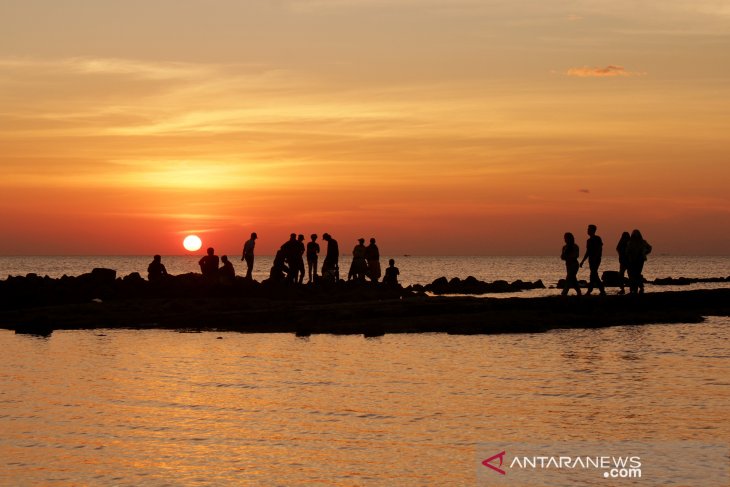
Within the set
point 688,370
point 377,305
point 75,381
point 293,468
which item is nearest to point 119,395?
point 75,381

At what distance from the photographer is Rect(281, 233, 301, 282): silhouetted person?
4272cm

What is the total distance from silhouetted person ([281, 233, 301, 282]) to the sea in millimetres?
12572

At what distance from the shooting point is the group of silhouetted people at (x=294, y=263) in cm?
4297

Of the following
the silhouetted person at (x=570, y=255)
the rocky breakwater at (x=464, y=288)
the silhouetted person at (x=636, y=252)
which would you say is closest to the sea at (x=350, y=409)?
the silhouetted person at (x=570, y=255)

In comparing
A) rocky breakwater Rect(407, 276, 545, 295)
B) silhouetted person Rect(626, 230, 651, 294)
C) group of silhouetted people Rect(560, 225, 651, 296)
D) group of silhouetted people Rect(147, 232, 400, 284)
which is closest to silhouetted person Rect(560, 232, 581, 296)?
group of silhouetted people Rect(560, 225, 651, 296)

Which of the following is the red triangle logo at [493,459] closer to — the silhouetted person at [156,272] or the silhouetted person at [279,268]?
the silhouetted person at [279,268]

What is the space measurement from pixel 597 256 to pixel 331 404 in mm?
19081

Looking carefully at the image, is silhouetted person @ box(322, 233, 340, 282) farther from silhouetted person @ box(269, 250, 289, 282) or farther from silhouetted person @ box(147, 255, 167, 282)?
silhouetted person @ box(147, 255, 167, 282)

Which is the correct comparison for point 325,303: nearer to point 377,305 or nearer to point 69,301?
point 377,305

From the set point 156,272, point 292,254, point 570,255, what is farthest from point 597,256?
point 156,272

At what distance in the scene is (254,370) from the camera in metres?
24.3

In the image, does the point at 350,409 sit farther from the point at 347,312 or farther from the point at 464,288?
the point at 464,288

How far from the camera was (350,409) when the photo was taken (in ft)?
61.4

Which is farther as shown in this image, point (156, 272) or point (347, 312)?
point (156, 272)
